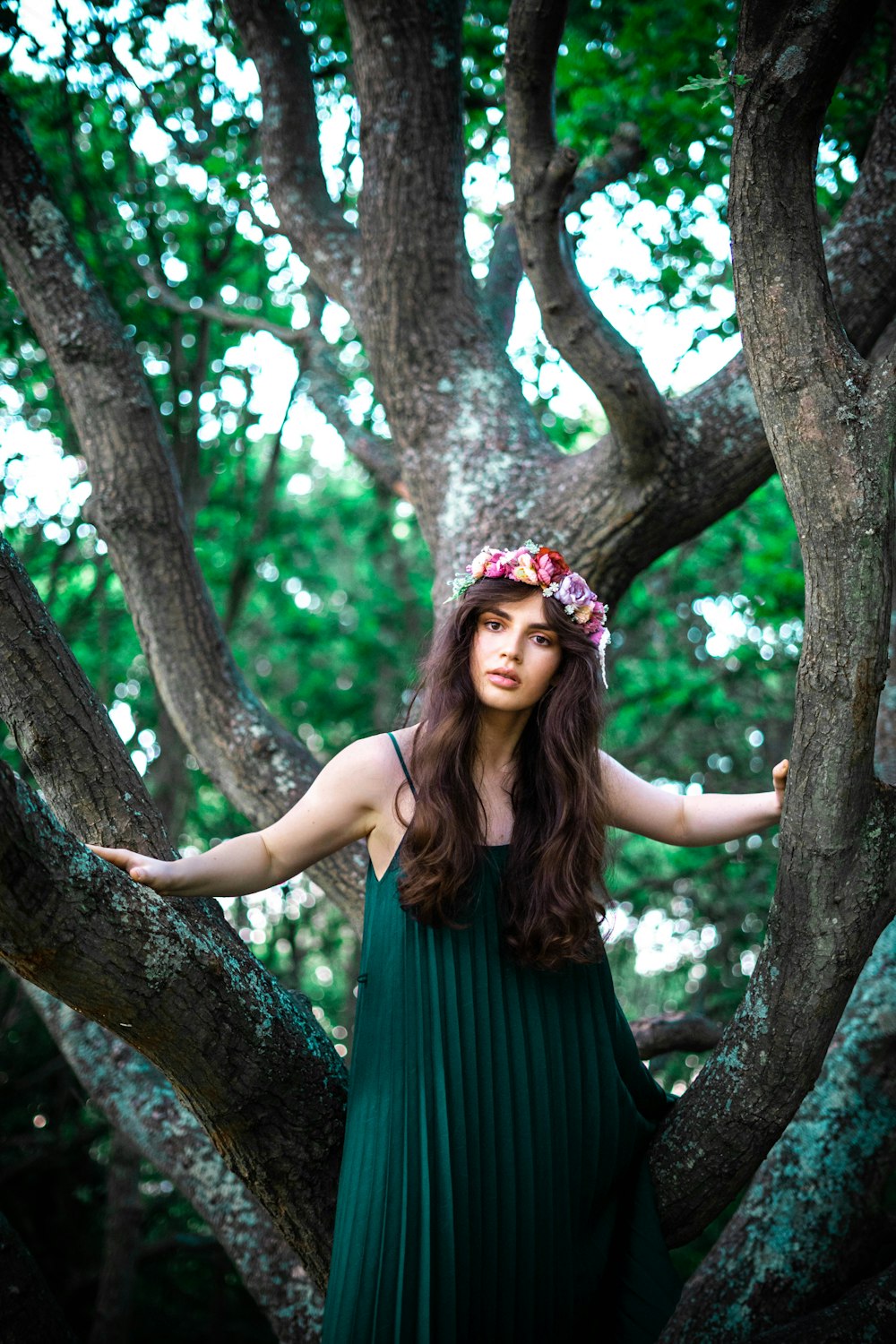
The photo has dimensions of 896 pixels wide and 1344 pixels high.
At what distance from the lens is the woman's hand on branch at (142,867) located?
1896 mm

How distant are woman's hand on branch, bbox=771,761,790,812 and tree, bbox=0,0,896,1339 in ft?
0.63

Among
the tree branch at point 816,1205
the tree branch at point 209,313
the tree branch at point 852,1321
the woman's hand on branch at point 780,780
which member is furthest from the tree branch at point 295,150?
the tree branch at point 852,1321

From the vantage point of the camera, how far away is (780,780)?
7.30 ft

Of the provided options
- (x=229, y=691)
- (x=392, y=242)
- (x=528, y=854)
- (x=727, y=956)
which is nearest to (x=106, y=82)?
(x=392, y=242)

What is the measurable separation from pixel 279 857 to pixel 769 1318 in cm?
161

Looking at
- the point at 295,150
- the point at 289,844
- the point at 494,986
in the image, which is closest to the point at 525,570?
the point at 289,844

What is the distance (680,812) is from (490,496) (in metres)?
1.30

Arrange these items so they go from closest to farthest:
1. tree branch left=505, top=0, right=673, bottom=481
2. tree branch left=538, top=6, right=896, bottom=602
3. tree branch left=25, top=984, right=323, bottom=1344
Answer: tree branch left=505, top=0, right=673, bottom=481
tree branch left=25, top=984, right=323, bottom=1344
tree branch left=538, top=6, right=896, bottom=602

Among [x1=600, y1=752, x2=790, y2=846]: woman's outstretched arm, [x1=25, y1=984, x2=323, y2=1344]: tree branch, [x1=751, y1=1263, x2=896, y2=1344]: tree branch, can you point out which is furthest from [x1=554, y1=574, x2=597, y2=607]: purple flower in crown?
[x1=25, y1=984, x2=323, y2=1344]: tree branch

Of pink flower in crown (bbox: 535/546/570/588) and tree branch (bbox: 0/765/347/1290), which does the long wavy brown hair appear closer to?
pink flower in crown (bbox: 535/546/570/588)

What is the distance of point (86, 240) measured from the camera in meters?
5.24

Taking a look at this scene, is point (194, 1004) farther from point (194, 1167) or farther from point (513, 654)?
point (194, 1167)

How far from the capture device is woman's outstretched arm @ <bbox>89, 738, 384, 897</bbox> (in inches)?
76.0

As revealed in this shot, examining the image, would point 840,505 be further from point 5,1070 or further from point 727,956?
point 5,1070
